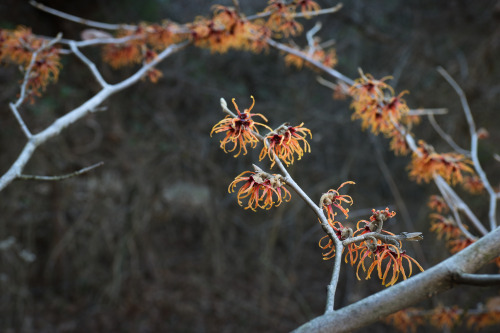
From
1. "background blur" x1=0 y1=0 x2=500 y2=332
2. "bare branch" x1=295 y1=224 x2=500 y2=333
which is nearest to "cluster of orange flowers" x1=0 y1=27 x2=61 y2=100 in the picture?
"bare branch" x1=295 y1=224 x2=500 y2=333

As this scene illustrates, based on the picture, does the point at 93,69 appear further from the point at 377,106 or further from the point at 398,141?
the point at 398,141

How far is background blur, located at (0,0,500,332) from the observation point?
423cm

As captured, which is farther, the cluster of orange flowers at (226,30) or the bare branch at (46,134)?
the cluster of orange flowers at (226,30)

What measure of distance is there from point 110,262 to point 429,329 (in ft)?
14.4

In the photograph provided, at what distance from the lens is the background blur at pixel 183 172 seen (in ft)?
13.9

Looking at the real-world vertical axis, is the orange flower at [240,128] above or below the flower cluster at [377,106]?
below

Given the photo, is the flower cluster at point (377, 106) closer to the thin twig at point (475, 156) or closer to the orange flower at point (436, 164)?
the orange flower at point (436, 164)

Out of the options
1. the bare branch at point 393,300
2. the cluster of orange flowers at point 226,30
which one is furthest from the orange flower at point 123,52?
the bare branch at point 393,300

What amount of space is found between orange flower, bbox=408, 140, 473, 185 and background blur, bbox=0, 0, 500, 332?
1.83 metres

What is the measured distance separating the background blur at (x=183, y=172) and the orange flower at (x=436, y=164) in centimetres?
183

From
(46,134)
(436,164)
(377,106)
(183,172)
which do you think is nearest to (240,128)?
(46,134)

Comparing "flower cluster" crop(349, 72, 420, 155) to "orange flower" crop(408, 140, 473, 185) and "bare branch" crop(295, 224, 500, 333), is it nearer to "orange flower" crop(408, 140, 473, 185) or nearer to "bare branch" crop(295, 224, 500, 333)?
"orange flower" crop(408, 140, 473, 185)

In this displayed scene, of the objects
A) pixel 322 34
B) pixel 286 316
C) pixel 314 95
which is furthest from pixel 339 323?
pixel 314 95

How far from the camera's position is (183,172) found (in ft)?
19.4
